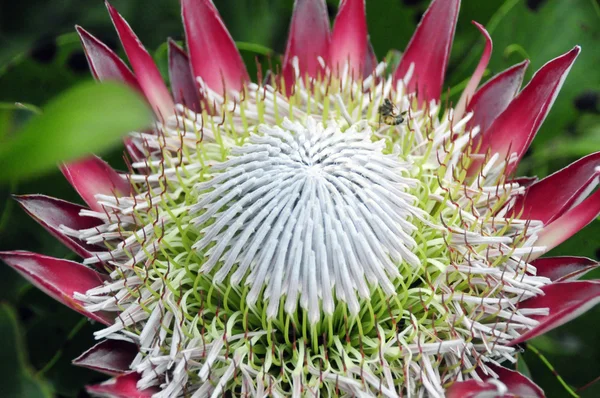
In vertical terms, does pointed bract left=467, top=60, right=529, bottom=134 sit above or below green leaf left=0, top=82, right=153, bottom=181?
above

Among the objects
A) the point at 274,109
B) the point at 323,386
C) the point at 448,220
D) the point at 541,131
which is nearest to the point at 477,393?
the point at 323,386

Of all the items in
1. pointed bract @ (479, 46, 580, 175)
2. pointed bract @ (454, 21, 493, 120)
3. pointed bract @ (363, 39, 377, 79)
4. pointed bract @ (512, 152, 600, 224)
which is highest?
pointed bract @ (363, 39, 377, 79)

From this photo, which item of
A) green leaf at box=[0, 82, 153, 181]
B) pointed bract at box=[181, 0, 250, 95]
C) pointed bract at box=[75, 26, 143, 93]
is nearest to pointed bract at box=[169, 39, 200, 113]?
pointed bract at box=[181, 0, 250, 95]

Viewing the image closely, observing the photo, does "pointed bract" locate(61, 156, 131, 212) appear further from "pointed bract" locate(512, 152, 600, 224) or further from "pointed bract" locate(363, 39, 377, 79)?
"pointed bract" locate(512, 152, 600, 224)

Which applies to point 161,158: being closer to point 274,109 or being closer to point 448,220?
point 274,109

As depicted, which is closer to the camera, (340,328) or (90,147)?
(90,147)

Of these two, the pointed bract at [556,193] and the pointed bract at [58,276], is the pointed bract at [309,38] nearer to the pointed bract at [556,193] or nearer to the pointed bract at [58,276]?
the pointed bract at [556,193]

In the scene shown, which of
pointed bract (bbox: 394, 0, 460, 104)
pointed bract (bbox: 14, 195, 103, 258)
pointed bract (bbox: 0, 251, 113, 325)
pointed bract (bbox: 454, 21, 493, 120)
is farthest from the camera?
pointed bract (bbox: 394, 0, 460, 104)
